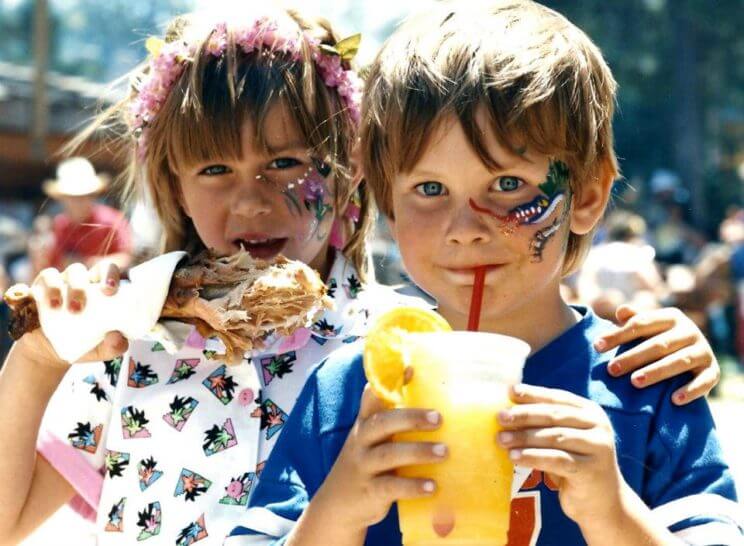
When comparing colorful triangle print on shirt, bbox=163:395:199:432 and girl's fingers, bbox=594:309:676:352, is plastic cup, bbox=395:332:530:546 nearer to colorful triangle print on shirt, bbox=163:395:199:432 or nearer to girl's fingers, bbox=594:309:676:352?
girl's fingers, bbox=594:309:676:352

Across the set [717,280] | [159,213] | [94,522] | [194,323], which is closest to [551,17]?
[194,323]

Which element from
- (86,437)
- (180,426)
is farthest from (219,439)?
(86,437)

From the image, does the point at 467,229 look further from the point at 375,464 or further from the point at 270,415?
the point at 270,415

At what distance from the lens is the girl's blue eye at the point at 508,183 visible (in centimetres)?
225

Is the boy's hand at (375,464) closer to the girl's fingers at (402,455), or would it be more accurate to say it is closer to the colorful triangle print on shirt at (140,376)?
the girl's fingers at (402,455)

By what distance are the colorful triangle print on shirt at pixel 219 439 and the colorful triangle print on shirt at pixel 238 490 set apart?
0.09 meters

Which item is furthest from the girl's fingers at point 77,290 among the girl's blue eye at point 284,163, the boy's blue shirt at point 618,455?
the boy's blue shirt at point 618,455

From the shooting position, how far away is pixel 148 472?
2857 mm

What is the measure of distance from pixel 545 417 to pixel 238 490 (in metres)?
1.17

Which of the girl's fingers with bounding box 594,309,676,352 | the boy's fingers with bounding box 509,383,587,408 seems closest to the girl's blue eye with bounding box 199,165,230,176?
the girl's fingers with bounding box 594,309,676,352

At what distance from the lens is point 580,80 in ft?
7.73

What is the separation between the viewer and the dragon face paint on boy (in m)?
2.25

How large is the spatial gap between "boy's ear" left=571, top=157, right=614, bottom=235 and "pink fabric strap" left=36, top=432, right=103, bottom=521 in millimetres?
1322

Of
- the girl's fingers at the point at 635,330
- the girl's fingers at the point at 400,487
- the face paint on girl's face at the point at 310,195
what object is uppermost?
the face paint on girl's face at the point at 310,195
